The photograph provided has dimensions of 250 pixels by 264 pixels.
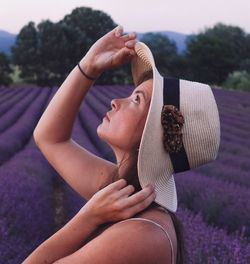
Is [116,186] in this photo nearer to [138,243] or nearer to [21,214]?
[138,243]

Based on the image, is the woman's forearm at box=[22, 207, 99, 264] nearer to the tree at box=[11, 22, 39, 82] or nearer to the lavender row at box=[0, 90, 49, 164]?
the lavender row at box=[0, 90, 49, 164]

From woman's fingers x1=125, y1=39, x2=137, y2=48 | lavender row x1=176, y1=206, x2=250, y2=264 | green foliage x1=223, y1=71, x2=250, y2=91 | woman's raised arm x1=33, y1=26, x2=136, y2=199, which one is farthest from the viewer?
green foliage x1=223, y1=71, x2=250, y2=91

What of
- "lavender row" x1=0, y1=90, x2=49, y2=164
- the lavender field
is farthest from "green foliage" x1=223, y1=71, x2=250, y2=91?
the lavender field

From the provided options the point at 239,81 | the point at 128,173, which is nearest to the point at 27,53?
the point at 239,81

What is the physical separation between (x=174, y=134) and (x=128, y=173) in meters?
0.18

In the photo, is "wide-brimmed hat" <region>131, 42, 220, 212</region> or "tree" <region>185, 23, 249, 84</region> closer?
"wide-brimmed hat" <region>131, 42, 220, 212</region>

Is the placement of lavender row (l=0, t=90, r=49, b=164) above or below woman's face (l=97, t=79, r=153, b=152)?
below

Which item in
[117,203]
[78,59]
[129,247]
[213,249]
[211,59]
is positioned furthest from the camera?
[78,59]

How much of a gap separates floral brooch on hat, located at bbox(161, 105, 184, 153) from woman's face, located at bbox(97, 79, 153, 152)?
76 millimetres

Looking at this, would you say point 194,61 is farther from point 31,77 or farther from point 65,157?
point 65,157

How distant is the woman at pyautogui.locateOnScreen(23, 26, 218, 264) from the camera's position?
1.44 metres

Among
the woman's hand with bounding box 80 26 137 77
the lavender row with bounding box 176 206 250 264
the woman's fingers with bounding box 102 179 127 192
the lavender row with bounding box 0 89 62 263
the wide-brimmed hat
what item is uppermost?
the woman's hand with bounding box 80 26 137 77

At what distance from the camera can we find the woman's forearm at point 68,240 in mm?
1601

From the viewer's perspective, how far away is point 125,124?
169 cm
